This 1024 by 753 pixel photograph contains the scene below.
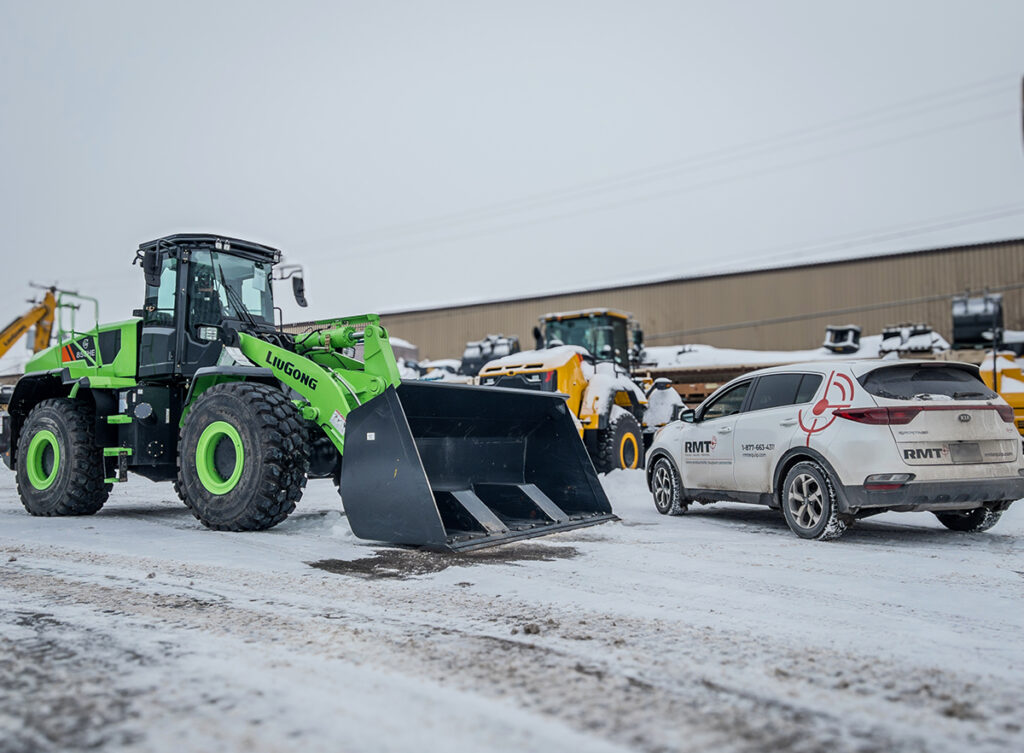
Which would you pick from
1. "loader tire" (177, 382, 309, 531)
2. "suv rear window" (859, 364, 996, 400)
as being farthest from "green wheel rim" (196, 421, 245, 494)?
"suv rear window" (859, 364, 996, 400)

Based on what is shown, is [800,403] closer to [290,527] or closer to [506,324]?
[290,527]

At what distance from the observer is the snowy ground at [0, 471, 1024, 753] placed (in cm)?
261

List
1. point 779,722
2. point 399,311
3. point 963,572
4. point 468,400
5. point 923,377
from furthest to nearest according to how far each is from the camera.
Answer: point 399,311, point 468,400, point 923,377, point 963,572, point 779,722

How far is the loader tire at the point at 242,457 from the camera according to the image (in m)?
6.91

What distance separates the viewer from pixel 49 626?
13.0 ft

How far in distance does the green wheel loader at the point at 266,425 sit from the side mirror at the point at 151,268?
0.06 feet

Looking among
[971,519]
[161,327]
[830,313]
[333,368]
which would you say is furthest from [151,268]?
[830,313]

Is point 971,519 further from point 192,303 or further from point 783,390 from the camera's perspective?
point 192,303

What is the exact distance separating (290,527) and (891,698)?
19.2ft

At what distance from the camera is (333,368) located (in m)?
7.30

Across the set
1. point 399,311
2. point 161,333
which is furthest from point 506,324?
point 161,333

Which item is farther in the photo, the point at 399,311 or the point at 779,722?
the point at 399,311

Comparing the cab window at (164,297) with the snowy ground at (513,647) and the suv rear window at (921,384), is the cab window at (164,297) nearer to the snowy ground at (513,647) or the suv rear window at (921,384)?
the snowy ground at (513,647)

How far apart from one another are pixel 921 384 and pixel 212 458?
20.5 ft
